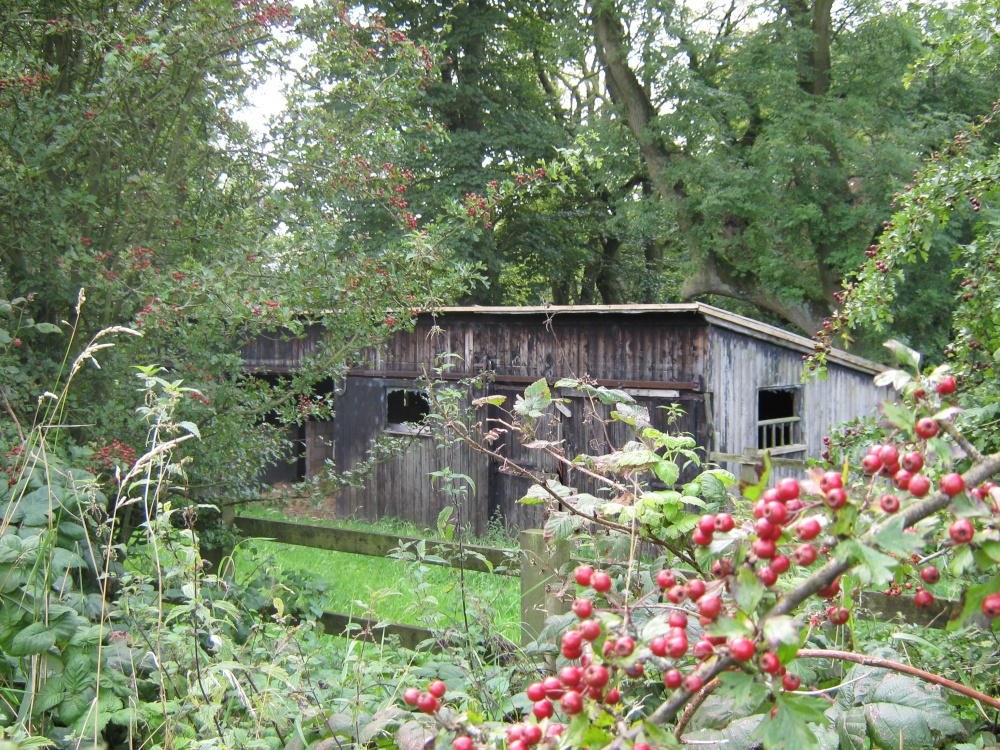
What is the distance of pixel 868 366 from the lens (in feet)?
41.6

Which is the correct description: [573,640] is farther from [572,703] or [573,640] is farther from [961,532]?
[961,532]

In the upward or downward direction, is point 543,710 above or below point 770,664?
below

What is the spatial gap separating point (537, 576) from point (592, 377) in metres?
6.40

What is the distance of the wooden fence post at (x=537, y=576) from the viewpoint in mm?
2926

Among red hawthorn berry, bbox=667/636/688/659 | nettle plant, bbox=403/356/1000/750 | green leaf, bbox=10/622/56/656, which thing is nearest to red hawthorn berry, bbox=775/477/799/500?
nettle plant, bbox=403/356/1000/750

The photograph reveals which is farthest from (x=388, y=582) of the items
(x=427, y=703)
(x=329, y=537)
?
(x=427, y=703)

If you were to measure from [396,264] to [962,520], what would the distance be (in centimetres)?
429

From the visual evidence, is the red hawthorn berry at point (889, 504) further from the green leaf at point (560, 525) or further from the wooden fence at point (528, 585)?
the wooden fence at point (528, 585)

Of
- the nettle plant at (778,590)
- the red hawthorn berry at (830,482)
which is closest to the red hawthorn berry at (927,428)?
the nettle plant at (778,590)

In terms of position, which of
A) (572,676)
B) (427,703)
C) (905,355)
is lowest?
(427,703)

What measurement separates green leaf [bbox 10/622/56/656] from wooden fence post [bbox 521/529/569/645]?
1.50 meters

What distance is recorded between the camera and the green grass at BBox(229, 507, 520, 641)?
3129 mm

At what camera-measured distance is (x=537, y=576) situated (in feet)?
10.6

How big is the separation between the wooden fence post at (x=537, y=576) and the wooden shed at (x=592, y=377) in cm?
535
